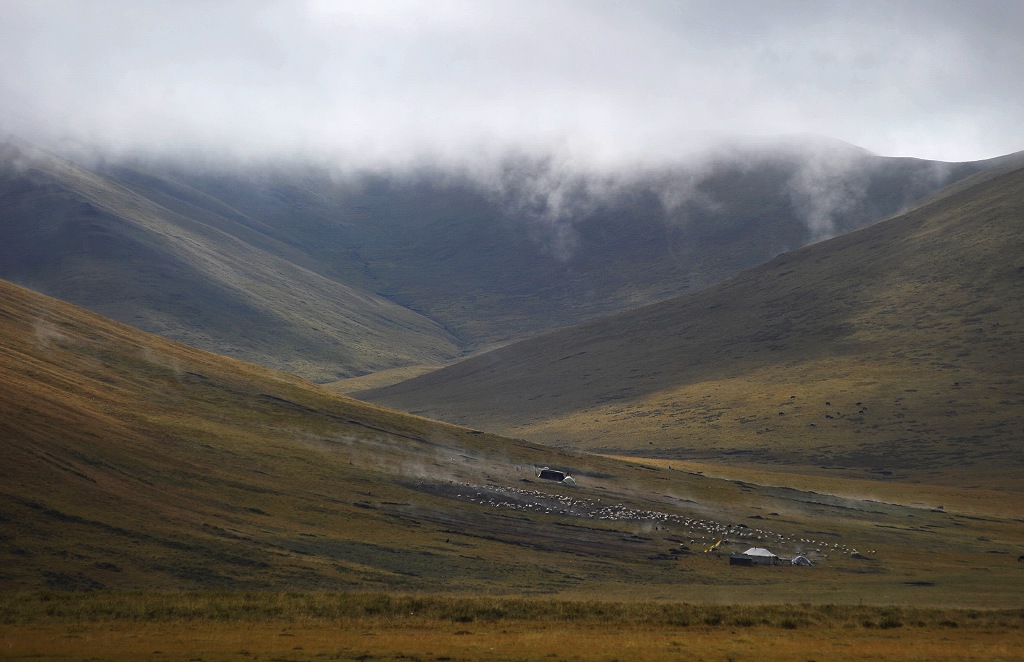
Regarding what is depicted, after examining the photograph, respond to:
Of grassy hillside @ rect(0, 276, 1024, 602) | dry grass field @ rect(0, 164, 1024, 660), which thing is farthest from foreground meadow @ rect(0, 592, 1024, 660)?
grassy hillside @ rect(0, 276, 1024, 602)

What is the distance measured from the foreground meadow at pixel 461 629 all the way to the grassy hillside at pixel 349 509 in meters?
13.2

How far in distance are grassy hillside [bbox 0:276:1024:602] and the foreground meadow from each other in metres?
13.2

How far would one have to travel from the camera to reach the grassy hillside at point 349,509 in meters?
62.3

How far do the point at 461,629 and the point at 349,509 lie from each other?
43.8 meters

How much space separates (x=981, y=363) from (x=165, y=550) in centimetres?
16014

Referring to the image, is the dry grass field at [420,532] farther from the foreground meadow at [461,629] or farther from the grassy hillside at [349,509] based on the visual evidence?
the grassy hillside at [349,509]

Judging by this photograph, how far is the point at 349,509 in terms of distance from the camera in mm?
82312

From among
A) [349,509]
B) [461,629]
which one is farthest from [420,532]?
[461,629]

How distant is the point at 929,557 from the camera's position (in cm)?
8756

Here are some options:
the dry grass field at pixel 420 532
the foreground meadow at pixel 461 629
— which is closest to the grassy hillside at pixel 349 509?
the dry grass field at pixel 420 532

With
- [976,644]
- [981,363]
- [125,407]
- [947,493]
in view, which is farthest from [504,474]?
[981,363]

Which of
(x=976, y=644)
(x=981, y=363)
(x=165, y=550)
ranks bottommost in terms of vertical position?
(x=165, y=550)

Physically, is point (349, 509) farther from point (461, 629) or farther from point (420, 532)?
point (461, 629)

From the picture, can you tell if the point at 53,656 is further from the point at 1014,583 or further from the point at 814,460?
the point at 814,460
